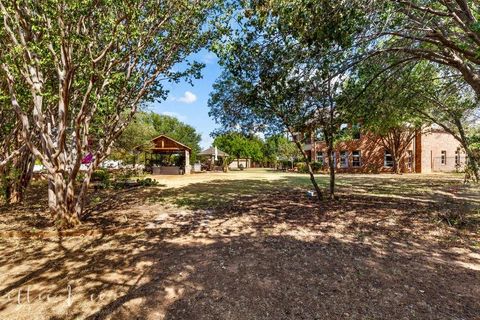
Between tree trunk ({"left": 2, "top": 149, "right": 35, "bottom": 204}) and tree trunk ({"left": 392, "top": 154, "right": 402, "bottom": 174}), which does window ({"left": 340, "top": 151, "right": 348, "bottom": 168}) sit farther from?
tree trunk ({"left": 2, "top": 149, "right": 35, "bottom": 204})

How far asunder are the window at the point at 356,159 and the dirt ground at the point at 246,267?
27.2m

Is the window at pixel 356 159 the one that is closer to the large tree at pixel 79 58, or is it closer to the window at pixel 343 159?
the window at pixel 343 159

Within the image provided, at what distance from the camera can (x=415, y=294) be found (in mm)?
3791

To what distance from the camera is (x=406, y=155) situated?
110ft

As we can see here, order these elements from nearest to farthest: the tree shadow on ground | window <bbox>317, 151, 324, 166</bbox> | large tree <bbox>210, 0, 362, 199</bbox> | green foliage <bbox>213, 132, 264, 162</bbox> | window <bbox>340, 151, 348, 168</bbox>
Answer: the tree shadow on ground
large tree <bbox>210, 0, 362, 199</bbox>
window <bbox>340, 151, 348, 168</bbox>
window <bbox>317, 151, 324, 166</bbox>
green foliage <bbox>213, 132, 264, 162</bbox>

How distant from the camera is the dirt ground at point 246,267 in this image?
11.6 ft

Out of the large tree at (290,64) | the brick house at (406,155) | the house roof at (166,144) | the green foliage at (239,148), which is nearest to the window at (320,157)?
the brick house at (406,155)

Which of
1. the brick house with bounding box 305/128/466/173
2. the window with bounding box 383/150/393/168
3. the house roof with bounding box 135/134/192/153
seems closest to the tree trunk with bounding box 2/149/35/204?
the house roof with bounding box 135/134/192/153

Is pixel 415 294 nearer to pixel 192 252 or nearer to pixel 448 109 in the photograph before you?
pixel 192 252

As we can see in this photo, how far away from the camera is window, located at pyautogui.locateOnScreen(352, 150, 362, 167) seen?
3475 centimetres

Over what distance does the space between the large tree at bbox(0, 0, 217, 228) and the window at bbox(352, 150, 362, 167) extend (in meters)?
30.7

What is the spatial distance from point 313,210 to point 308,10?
667 centimetres

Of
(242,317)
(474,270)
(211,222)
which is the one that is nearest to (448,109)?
(474,270)

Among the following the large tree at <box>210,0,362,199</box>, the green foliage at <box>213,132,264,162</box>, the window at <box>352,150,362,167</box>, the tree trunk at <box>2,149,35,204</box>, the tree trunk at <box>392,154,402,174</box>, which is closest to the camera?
the large tree at <box>210,0,362,199</box>
